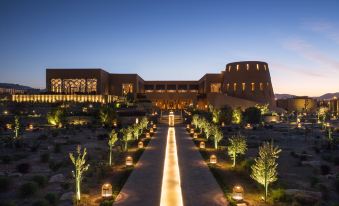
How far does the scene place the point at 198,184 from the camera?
19953 mm

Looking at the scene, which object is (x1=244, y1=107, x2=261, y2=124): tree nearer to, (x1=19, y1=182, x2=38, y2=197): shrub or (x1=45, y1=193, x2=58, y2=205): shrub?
(x1=19, y1=182, x2=38, y2=197): shrub

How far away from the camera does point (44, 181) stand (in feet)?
65.8

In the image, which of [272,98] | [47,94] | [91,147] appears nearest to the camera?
[91,147]

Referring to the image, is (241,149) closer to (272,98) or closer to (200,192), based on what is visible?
(200,192)

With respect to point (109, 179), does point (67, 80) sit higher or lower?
higher

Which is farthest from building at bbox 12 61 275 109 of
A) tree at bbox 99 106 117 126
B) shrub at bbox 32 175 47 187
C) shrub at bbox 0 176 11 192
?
shrub at bbox 0 176 11 192

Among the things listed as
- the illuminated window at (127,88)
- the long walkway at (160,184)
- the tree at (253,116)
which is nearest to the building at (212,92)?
the illuminated window at (127,88)

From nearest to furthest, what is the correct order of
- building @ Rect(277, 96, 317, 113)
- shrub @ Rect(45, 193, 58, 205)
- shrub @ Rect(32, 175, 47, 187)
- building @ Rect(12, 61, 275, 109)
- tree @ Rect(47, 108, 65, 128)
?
1. shrub @ Rect(45, 193, 58, 205)
2. shrub @ Rect(32, 175, 47, 187)
3. tree @ Rect(47, 108, 65, 128)
4. building @ Rect(12, 61, 275, 109)
5. building @ Rect(277, 96, 317, 113)

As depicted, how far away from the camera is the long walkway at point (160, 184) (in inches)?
648

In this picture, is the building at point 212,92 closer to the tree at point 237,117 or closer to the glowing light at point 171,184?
the tree at point 237,117

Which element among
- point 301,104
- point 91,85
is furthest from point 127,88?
point 301,104

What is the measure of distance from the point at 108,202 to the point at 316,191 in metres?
10.9

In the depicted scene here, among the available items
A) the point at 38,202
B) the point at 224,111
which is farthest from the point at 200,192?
the point at 224,111

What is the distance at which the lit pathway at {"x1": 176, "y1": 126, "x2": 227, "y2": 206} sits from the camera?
16531 millimetres
